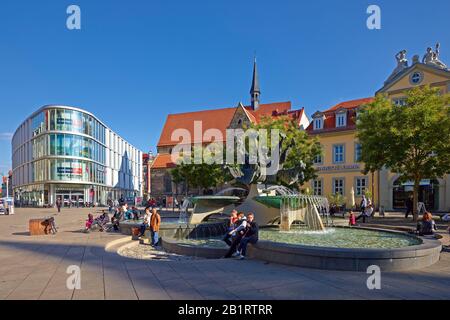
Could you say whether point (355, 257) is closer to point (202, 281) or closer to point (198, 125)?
point (202, 281)

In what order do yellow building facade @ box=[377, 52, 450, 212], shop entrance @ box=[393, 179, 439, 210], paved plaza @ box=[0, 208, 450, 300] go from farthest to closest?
shop entrance @ box=[393, 179, 439, 210]
yellow building facade @ box=[377, 52, 450, 212]
paved plaza @ box=[0, 208, 450, 300]

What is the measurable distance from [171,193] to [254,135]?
148ft

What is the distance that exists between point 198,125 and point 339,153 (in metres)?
43.1

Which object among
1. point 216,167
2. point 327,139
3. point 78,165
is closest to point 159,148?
point 78,165

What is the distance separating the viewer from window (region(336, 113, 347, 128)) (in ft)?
138

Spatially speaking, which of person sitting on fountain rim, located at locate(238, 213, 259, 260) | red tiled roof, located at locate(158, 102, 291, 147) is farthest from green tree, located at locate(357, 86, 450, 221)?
red tiled roof, located at locate(158, 102, 291, 147)

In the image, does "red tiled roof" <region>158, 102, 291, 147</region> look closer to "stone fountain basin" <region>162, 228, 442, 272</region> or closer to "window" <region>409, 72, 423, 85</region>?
"window" <region>409, 72, 423, 85</region>

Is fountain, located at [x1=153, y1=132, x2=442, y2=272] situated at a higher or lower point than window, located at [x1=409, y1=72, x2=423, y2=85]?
lower

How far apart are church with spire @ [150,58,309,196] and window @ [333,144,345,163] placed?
20.5 metres

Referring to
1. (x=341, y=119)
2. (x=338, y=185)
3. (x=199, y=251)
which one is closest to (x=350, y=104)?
(x=341, y=119)

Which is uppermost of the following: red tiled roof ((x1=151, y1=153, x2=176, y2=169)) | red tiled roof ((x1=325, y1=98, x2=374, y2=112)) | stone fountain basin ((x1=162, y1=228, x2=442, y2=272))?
red tiled roof ((x1=325, y1=98, x2=374, y2=112))

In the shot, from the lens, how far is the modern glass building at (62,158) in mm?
60531

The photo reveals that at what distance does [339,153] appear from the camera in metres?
42.0
